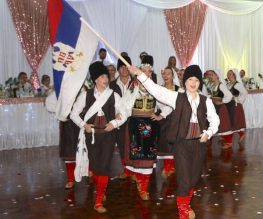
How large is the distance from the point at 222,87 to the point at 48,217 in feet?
12.6

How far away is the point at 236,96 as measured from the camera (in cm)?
775

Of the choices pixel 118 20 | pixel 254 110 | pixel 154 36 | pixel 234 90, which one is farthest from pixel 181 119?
pixel 154 36

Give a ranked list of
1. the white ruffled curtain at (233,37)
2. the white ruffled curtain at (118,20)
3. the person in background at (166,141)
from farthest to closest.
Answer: the white ruffled curtain at (233,37) → the white ruffled curtain at (118,20) → the person in background at (166,141)

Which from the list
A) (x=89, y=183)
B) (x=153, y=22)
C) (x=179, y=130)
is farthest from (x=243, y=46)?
(x=179, y=130)

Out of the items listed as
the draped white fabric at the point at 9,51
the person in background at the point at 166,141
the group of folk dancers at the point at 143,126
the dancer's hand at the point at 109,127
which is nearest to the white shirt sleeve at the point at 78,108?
the group of folk dancers at the point at 143,126

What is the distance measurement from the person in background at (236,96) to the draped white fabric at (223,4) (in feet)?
9.56

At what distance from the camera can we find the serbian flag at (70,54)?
4234mm

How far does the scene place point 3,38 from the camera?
8.96 meters

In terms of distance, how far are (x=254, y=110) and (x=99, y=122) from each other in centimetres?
600

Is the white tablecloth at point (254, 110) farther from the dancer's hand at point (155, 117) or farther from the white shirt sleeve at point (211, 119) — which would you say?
the white shirt sleeve at point (211, 119)

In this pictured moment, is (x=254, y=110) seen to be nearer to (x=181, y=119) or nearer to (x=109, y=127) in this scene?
(x=109, y=127)

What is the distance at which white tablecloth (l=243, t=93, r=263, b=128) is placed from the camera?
9.54 metres

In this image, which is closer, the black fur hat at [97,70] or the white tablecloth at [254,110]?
the black fur hat at [97,70]

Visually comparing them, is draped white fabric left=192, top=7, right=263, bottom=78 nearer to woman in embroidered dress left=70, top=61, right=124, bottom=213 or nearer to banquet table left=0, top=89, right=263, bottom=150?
banquet table left=0, top=89, right=263, bottom=150
